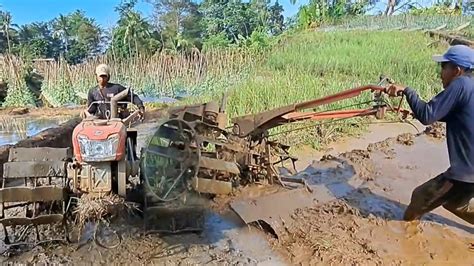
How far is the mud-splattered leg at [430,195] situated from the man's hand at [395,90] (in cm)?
79

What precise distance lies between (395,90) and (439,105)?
1.13ft

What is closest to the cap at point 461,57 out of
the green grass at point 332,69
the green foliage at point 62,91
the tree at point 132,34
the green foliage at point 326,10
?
the green grass at point 332,69

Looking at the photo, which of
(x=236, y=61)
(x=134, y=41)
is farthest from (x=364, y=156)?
(x=134, y=41)

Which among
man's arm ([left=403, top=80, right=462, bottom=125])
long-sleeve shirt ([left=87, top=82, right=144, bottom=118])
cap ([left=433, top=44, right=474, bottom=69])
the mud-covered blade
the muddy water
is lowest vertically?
the muddy water

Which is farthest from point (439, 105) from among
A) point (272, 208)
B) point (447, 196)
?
point (272, 208)

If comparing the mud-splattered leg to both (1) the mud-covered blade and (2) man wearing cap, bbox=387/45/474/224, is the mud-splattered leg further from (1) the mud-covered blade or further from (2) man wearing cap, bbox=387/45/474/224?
(1) the mud-covered blade

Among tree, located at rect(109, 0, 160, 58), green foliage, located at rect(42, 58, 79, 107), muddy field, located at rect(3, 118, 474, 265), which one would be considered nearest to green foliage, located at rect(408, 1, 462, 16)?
tree, located at rect(109, 0, 160, 58)

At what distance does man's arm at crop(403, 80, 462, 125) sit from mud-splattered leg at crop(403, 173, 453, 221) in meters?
0.58

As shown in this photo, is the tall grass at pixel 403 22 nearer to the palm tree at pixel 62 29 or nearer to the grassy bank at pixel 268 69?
the grassy bank at pixel 268 69

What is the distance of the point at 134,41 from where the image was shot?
24328 mm

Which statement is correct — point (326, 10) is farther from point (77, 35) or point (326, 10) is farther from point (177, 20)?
point (77, 35)

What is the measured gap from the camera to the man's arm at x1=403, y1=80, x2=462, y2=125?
3.38m

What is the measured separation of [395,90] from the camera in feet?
11.7

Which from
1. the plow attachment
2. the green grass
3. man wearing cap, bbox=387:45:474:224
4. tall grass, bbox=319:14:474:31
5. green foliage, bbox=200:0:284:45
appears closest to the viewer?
the plow attachment
